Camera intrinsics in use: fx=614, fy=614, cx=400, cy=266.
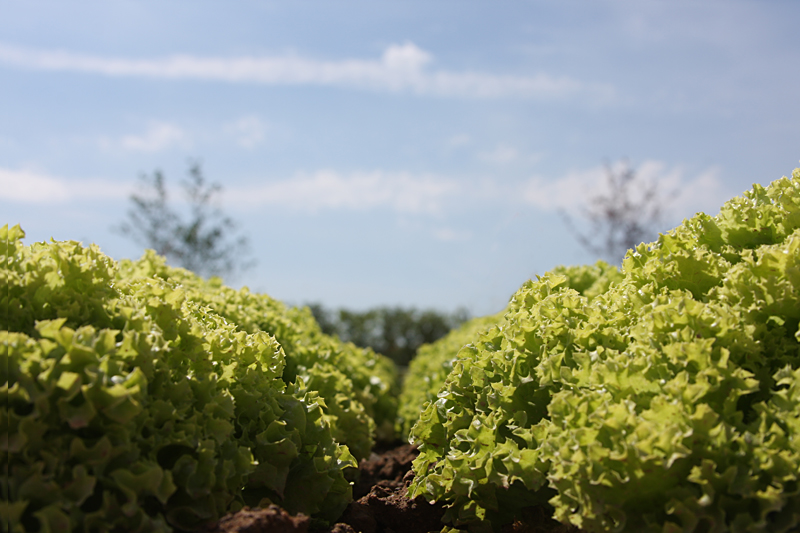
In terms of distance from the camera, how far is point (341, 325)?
24781mm

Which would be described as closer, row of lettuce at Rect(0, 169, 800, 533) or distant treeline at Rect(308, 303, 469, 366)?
row of lettuce at Rect(0, 169, 800, 533)

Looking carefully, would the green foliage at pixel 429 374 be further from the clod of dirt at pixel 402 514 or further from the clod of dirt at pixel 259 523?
the clod of dirt at pixel 259 523

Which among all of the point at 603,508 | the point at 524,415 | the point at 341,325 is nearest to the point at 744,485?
the point at 603,508

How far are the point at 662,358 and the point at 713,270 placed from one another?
34.9 inches

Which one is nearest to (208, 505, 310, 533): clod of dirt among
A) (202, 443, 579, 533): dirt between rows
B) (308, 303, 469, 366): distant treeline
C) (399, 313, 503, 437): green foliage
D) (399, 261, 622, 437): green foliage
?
(202, 443, 579, 533): dirt between rows

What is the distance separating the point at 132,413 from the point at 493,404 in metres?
2.38

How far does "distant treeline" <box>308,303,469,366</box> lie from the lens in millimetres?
24609

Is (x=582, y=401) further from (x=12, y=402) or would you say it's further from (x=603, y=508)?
(x=12, y=402)

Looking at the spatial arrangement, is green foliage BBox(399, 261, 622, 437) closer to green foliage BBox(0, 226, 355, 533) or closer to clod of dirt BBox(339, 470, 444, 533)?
clod of dirt BBox(339, 470, 444, 533)

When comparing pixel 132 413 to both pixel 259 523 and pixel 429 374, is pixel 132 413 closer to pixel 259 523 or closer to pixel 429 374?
pixel 259 523

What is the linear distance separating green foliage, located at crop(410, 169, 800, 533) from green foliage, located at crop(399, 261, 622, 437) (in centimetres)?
68

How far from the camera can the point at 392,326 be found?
2488cm

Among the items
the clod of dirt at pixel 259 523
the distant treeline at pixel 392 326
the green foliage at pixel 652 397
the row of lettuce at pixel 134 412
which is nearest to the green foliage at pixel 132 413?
the row of lettuce at pixel 134 412

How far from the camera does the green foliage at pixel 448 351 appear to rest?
659cm
